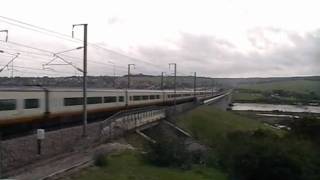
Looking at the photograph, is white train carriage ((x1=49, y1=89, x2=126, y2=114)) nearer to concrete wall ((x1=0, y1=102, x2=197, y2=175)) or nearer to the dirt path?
concrete wall ((x1=0, y1=102, x2=197, y2=175))

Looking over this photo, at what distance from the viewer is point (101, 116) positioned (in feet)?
156

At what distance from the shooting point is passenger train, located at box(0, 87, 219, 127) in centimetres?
2942

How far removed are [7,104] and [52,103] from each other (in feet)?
20.6

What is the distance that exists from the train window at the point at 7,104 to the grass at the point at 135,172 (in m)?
6.82

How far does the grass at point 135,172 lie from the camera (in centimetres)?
2281

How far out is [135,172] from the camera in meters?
25.6

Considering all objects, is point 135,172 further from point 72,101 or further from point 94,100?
point 94,100

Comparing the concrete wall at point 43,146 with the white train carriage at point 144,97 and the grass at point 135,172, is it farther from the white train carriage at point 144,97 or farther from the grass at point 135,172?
the white train carriage at point 144,97

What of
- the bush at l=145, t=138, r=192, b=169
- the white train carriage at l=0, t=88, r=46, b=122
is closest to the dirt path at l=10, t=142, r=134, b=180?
the bush at l=145, t=138, r=192, b=169

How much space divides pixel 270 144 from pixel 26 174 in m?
16.1

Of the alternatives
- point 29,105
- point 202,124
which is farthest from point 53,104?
point 202,124

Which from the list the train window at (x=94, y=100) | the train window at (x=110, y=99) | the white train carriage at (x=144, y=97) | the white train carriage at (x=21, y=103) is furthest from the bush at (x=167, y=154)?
the white train carriage at (x=144, y=97)

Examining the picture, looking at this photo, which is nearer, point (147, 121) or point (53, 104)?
point (53, 104)

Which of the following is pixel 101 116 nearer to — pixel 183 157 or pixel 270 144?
pixel 183 157
